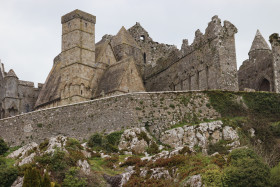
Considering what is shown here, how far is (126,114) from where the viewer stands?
51531 millimetres

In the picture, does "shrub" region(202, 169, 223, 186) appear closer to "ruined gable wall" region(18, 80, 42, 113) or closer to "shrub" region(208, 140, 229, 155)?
"shrub" region(208, 140, 229, 155)

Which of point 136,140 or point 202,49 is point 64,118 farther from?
point 202,49

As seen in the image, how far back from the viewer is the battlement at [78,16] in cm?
6341

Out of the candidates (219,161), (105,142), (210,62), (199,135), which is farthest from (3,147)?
(219,161)

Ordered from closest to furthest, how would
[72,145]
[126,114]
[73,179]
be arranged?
[73,179]
[72,145]
[126,114]

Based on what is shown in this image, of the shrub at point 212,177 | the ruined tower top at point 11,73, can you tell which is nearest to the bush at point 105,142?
the shrub at point 212,177

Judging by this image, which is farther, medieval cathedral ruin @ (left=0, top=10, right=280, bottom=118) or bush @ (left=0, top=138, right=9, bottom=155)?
medieval cathedral ruin @ (left=0, top=10, right=280, bottom=118)

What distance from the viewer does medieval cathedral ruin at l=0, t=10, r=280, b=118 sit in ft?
187

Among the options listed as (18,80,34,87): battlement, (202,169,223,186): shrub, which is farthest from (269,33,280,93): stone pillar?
(18,80,34,87): battlement

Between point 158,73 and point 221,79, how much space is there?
12.3 m

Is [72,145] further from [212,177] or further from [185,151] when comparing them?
[212,177]

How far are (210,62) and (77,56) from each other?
14326 mm

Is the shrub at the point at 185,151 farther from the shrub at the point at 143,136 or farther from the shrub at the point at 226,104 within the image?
the shrub at the point at 226,104

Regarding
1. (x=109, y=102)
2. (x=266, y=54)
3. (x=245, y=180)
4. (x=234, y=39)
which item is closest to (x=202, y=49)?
(x=234, y=39)
